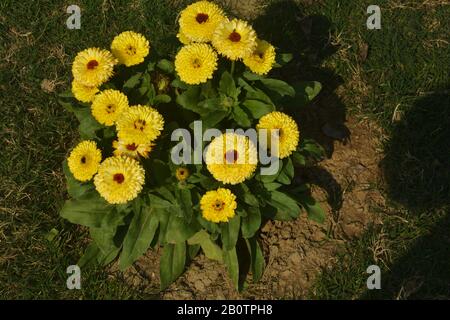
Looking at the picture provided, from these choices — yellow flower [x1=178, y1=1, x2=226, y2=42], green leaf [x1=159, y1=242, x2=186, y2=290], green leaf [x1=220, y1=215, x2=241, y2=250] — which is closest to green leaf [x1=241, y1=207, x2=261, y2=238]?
green leaf [x1=220, y1=215, x2=241, y2=250]

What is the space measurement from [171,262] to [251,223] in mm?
624

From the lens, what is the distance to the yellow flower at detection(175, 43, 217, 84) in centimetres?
315

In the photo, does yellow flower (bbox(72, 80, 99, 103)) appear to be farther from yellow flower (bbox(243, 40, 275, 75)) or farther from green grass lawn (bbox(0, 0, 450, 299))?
yellow flower (bbox(243, 40, 275, 75))

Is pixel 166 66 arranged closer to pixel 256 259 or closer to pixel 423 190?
pixel 256 259

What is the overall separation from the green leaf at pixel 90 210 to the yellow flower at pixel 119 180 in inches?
14.1

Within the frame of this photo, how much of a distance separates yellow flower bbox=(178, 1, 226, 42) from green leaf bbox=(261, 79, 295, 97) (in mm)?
447

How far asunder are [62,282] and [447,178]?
2.69m

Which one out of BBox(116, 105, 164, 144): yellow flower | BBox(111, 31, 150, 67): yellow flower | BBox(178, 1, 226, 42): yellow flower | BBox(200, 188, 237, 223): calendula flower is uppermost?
BBox(178, 1, 226, 42): yellow flower

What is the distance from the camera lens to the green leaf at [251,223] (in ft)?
10.6

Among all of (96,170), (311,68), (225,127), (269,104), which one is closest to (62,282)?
(96,170)

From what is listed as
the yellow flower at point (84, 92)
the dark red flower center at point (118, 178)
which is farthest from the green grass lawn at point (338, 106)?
the dark red flower center at point (118, 178)

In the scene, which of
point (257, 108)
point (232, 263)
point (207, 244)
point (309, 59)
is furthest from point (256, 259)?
point (309, 59)

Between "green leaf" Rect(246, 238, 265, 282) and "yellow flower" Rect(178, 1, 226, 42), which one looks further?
"green leaf" Rect(246, 238, 265, 282)

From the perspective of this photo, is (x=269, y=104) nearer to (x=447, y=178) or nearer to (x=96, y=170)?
(x=96, y=170)
